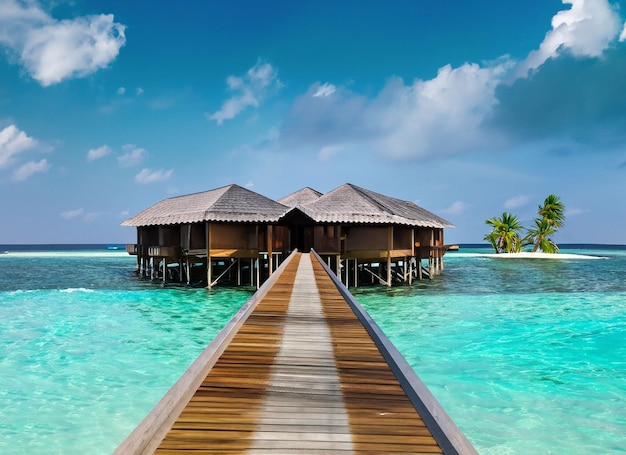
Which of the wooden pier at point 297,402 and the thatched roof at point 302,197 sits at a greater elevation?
the thatched roof at point 302,197

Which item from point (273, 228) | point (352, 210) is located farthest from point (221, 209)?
point (352, 210)

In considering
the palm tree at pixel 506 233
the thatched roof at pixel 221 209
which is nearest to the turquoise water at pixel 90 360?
the thatched roof at pixel 221 209

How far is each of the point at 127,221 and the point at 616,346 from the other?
26.6m

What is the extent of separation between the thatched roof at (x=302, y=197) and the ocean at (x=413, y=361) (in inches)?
461

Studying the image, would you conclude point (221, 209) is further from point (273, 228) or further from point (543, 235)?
point (543, 235)

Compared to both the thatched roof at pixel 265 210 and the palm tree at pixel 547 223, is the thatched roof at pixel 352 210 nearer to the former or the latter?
the thatched roof at pixel 265 210

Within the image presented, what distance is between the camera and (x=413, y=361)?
32.7ft

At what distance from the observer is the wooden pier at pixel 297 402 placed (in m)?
2.73

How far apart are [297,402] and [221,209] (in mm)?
19072

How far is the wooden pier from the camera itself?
8.95 feet

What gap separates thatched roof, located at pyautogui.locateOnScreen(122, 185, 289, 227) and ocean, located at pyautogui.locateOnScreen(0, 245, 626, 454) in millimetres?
3810

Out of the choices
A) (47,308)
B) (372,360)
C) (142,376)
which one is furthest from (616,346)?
(47,308)

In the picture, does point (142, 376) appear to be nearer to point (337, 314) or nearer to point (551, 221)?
point (337, 314)

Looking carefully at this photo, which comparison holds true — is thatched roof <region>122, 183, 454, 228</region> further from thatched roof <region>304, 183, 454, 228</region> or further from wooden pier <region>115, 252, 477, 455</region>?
wooden pier <region>115, 252, 477, 455</region>
